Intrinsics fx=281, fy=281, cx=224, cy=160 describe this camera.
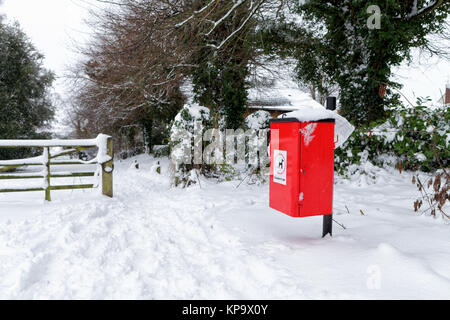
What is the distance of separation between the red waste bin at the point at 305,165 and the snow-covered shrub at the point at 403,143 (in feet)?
12.4

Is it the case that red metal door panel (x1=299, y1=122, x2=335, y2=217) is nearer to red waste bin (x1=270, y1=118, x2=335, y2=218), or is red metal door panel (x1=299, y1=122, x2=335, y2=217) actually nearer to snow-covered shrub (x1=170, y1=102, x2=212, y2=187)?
red waste bin (x1=270, y1=118, x2=335, y2=218)

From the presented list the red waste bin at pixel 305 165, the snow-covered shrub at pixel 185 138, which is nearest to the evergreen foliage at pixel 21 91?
the snow-covered shrub at pixel 185 138

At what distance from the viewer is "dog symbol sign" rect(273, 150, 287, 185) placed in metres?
3.24

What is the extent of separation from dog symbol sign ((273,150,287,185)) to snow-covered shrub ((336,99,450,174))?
154 inches

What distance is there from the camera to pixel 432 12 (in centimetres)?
836

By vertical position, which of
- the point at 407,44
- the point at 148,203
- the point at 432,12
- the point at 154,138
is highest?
the point at 432,12

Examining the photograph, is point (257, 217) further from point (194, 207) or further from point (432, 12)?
point (432, 12)

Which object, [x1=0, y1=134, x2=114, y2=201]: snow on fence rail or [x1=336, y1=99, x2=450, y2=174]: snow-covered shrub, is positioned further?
[x1=336, y1=99, x2=450, y2=174]: snow-covered shrub

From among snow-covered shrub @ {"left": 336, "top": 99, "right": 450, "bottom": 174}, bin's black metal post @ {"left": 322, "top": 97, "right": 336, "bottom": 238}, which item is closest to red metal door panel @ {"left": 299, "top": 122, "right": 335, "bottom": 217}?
bin's black metal post @ {"left": 322, "top": 97, "right": 336, "bottom": 238}

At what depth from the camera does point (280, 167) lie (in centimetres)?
334

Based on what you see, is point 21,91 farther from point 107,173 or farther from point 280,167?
point 280,167

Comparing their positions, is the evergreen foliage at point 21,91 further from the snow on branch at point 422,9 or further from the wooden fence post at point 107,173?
the snow on branch at point 422,9
